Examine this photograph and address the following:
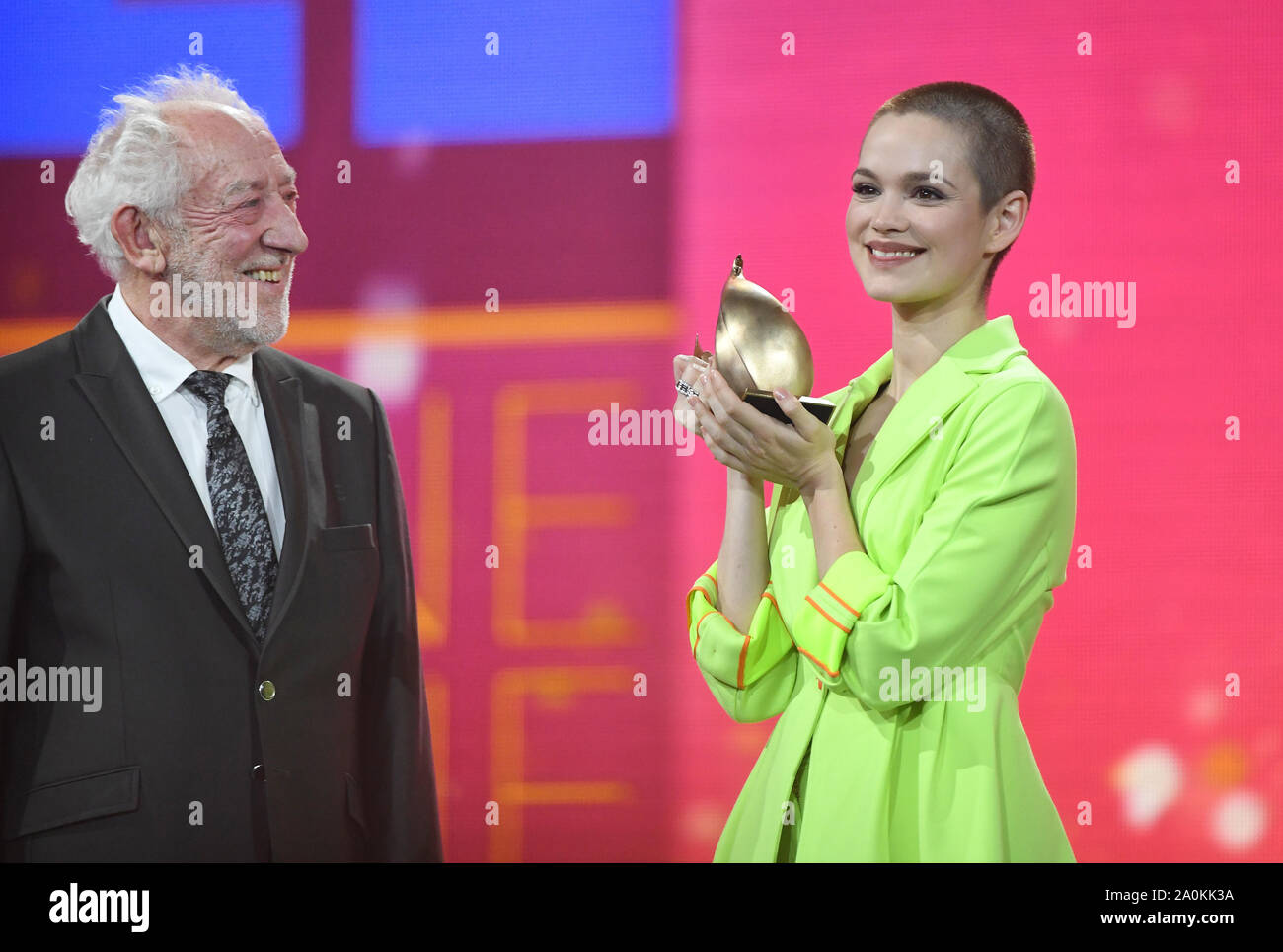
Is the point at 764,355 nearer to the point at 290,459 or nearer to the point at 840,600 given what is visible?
the point at 840,600

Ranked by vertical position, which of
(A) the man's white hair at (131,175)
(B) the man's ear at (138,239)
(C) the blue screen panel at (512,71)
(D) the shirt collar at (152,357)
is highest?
(C) the blue screen panel at (512,71)

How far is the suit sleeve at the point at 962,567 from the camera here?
5.70ft

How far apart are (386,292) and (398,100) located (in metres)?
0.41

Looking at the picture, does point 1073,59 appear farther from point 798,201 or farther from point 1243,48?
point 798,201

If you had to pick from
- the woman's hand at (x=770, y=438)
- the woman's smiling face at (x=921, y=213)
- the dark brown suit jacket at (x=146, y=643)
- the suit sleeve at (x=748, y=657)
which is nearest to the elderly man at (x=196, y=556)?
the dark brown suit jacket at (x=146, y=643)

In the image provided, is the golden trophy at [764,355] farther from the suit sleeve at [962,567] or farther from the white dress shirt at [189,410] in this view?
the white dress shirt at [189,410]

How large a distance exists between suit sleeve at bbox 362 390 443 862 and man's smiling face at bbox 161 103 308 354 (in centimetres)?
35

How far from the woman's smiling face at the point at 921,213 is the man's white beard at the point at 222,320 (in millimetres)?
988

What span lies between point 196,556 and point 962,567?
3.73ft

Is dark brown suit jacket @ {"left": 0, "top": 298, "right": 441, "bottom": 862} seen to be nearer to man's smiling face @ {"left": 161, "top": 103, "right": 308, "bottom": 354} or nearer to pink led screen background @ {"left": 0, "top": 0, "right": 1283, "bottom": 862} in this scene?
man's smiling face @ {"left": 161, "top": 103, "right": 308, "bottom": 354}

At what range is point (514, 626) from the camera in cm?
286

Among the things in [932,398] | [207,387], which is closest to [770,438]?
[932,398]

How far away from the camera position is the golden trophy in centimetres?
186
